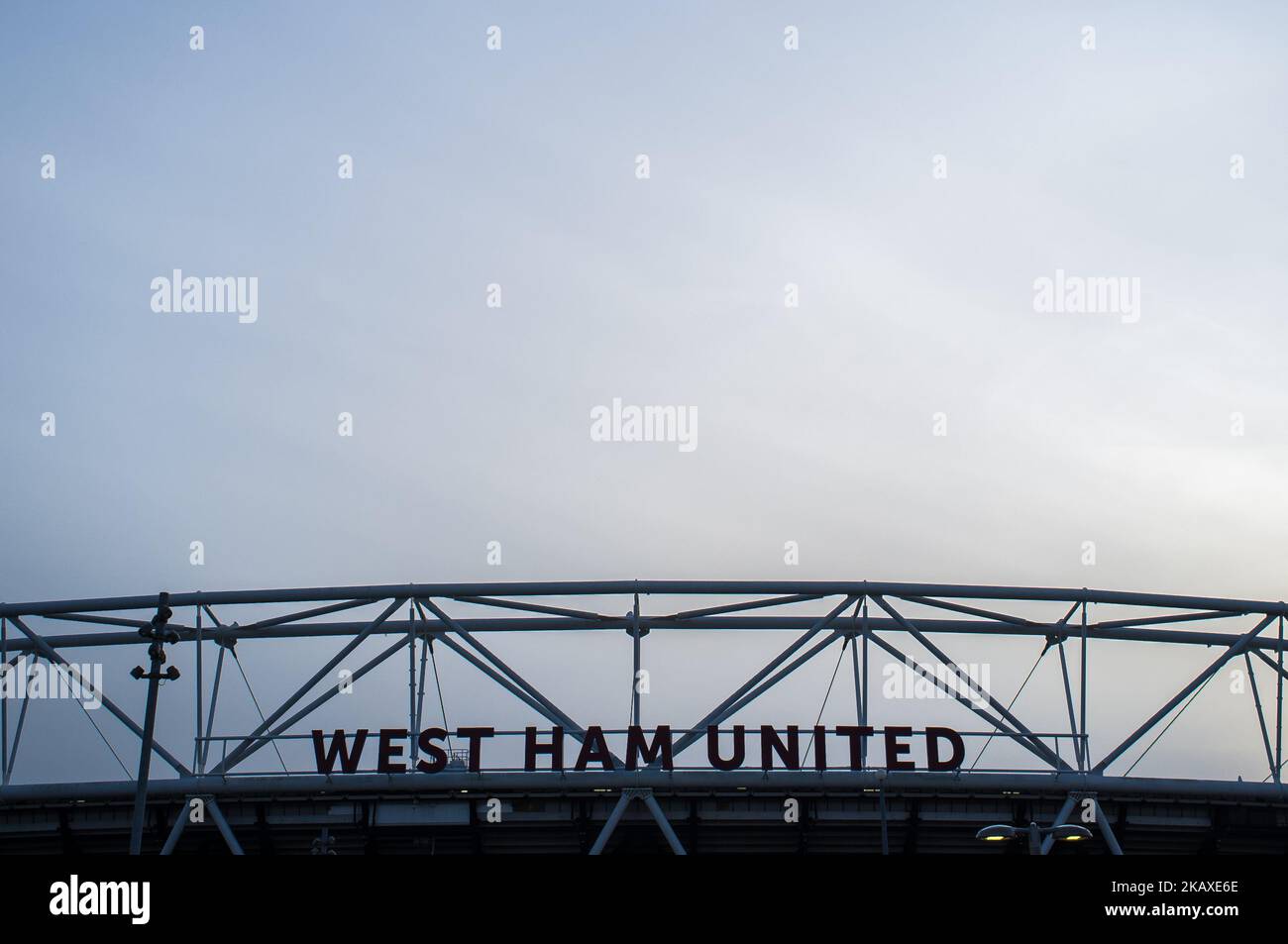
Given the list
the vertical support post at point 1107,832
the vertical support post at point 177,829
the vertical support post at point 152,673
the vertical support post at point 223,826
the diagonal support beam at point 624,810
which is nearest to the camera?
the vertical support post at point 152,673

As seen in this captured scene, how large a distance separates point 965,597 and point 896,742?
14.8 feet

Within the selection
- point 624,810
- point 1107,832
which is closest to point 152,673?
point 624,810

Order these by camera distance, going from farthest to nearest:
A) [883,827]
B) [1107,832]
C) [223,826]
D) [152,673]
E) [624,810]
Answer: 1. [223,826]
2. [624,810]
3. [883,827]
4. [1107,832]
5. [152,673]

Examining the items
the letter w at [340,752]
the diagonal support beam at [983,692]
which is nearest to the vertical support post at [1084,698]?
the diagonal support beam at [983,692]

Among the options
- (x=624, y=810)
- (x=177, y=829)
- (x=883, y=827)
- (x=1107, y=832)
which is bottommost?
(x=1107, y=832)

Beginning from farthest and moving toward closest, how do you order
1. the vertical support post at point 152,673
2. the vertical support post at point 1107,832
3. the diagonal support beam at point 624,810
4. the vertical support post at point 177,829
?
1. the vertical support post at point 177,829
2. the vertical support post at point 1107,832
3. the diagonal support beam at point 624,810
4. the vertical support post at point 152,673

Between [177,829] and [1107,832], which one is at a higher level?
[177,829]

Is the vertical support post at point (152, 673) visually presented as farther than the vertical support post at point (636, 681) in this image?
No

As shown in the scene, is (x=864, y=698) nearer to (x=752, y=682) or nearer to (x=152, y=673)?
(x=752, y=682)

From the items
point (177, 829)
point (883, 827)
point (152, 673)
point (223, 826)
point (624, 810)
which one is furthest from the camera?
point (177, 829)

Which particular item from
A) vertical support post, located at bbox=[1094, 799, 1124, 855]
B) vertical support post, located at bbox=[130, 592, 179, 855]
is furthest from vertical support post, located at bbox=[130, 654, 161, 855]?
vertical support post, located at bbox=[1094, 799, 1124, 855]

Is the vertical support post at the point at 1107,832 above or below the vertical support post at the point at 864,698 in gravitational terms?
below

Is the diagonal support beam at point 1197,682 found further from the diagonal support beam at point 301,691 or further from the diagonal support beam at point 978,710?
the diagonal support beam at point 301,691
